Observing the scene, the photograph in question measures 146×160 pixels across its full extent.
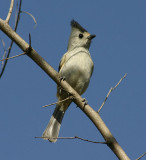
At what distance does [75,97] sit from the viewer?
125 inches

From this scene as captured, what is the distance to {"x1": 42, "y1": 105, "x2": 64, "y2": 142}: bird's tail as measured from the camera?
5.12m

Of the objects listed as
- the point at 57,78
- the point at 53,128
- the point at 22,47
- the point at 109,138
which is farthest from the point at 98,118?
the point at 53,128

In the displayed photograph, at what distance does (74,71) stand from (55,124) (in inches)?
42.6

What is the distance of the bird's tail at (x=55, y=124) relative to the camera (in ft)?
16.8

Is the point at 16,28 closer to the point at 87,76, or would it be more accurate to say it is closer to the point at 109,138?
the point at 109,138

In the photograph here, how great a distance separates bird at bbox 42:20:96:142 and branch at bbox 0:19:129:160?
64.6 inches

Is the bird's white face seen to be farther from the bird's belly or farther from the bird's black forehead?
the bird's belly

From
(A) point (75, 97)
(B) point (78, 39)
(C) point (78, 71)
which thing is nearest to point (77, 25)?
(B) point (78, 39)

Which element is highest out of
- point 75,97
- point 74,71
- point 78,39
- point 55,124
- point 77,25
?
point 77,25

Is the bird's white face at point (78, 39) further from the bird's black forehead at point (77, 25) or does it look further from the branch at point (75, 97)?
the branch at point (75, 97)

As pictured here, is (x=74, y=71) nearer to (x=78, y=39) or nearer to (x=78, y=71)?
(x=78, y=71)

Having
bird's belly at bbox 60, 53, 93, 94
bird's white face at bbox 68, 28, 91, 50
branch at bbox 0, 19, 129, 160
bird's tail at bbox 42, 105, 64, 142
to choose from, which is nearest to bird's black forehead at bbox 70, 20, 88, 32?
bird's white face at bbox 68, 28, 91, 50

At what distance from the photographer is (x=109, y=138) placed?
8.21ft

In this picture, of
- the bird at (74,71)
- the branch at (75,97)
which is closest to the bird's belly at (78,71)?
the bird at (74,71)
